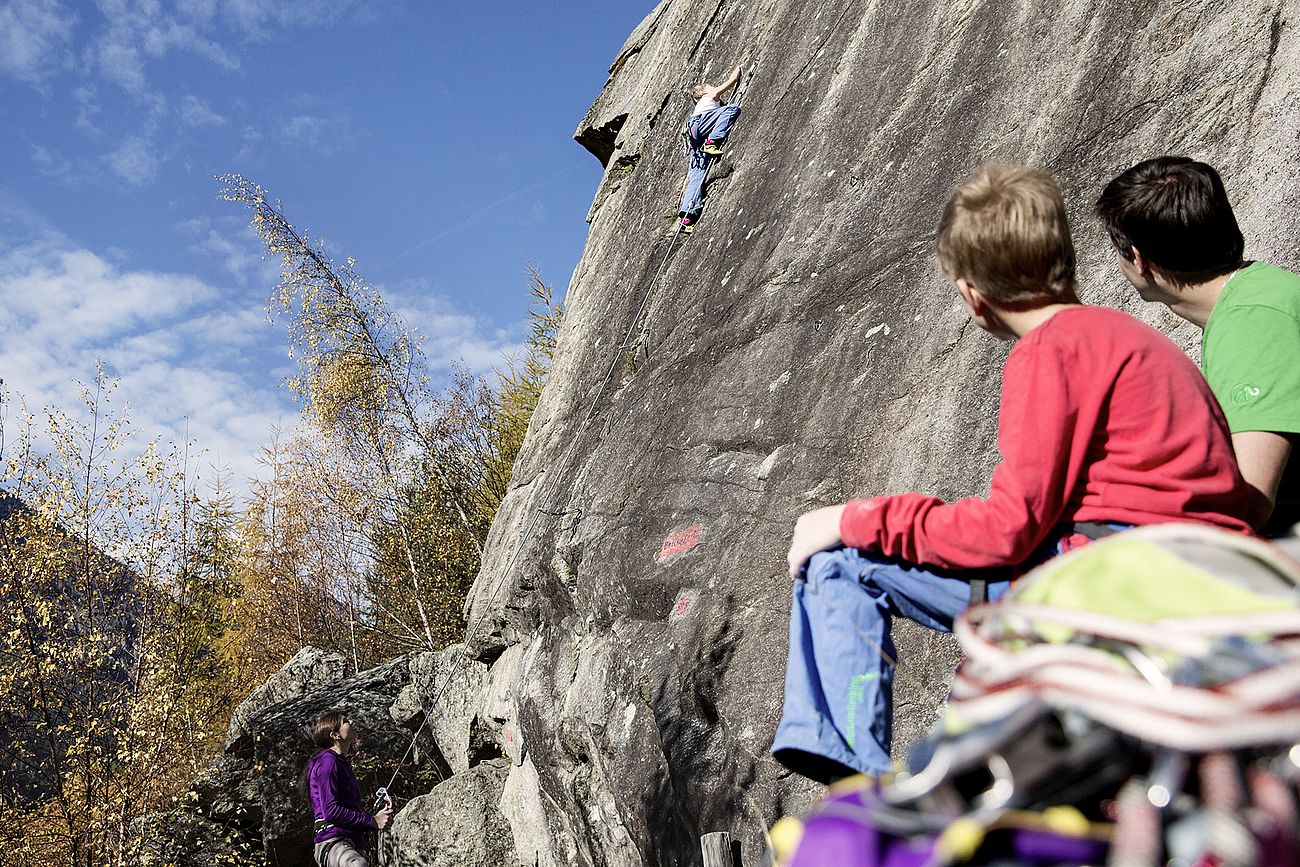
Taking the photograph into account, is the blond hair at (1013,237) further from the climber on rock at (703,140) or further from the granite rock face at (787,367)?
the climber on rock at (703,140)

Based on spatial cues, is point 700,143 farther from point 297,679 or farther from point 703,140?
point 297,679

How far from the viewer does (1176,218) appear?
269 centimetres

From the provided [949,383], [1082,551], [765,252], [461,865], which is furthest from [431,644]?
[1082,551]

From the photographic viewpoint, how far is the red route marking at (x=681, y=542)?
5.62 m

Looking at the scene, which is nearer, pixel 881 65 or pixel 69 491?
pixel 881 65

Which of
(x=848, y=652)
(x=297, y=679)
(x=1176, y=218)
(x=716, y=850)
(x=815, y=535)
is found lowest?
(x=716, y=850)

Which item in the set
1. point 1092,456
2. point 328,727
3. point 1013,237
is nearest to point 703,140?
point 328,727

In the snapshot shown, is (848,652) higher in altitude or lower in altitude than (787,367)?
lower

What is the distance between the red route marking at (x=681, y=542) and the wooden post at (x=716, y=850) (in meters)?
2.20

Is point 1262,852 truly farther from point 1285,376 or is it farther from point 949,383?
point 949,383

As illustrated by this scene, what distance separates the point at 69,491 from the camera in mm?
11742

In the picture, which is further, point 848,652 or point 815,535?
point 815,535

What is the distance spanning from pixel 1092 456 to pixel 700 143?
7647 mm

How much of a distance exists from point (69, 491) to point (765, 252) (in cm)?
918
